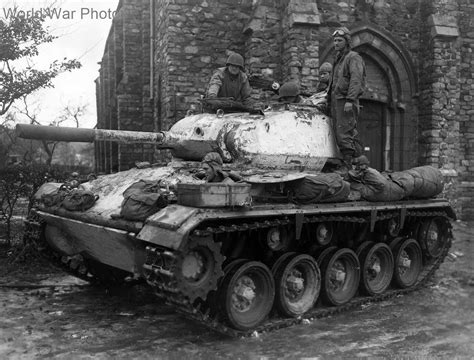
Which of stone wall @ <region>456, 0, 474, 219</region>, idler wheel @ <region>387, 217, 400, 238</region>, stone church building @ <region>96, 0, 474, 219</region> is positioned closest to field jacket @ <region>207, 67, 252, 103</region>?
idler wheel @ <region>387, 217, 400, 238</region>

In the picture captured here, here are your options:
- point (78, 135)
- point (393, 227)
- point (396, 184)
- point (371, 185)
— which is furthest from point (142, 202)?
point (393, 227)

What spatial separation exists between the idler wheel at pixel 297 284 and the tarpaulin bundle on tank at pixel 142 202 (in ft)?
5.06

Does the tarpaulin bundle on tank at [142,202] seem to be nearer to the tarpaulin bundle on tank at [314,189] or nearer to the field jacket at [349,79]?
the tarpaulin bundle on tank at [314,189]

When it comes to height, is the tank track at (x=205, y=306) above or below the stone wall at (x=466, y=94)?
below

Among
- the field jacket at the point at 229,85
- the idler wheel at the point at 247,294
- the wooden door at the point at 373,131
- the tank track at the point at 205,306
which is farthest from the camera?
the wooden door at the point at 373,131

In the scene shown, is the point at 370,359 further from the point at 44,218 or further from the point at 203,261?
the point at 44,218

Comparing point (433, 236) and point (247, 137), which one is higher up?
point (247, 137)

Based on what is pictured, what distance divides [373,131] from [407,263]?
7.52 meters

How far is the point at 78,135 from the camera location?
6.48m

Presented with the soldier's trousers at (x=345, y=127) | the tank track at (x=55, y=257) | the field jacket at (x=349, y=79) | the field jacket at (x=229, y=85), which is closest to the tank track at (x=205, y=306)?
the soldier's trousers at (x=345, y=127)

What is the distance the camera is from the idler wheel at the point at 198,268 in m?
4.79

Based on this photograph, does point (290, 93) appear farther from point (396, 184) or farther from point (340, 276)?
point (340, 276)

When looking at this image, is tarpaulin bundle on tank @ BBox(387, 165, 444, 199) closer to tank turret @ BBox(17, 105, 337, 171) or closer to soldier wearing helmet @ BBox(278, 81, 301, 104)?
tank turret @ BBox(17, 105, 337, 171)

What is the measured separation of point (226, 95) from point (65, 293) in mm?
3634
